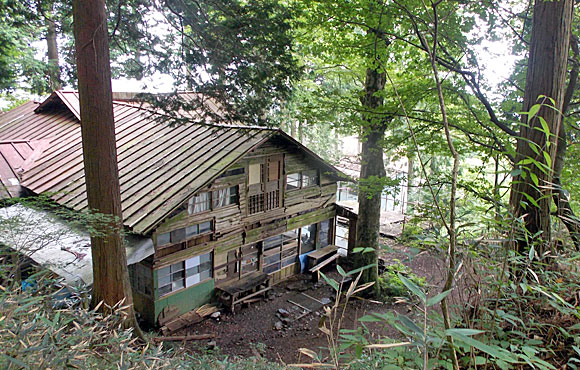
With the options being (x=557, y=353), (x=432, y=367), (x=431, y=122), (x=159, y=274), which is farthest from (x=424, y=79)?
(x=159, y=274)

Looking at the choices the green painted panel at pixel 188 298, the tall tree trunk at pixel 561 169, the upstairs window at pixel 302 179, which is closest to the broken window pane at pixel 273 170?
the upstairs window at pixel 302 179

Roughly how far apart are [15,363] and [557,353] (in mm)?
3027

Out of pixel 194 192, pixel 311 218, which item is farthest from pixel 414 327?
pixel 311 218

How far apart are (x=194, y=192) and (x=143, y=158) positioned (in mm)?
2791

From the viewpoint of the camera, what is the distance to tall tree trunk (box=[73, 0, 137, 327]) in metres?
5.51

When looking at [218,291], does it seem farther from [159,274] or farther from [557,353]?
[557,353]

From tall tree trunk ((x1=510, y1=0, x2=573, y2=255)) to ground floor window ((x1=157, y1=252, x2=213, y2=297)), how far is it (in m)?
8.45

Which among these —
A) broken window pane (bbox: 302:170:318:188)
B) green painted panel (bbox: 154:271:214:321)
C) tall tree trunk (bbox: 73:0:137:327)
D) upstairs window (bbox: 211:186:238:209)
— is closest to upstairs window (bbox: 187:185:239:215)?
upstairs window (bbox: 211:186:238:209)

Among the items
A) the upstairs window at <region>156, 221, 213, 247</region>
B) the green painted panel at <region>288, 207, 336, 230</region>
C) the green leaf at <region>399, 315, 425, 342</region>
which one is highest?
the green leaf at <region>399, 315, 425, 342</region>

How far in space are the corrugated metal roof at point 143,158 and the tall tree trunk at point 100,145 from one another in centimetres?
191

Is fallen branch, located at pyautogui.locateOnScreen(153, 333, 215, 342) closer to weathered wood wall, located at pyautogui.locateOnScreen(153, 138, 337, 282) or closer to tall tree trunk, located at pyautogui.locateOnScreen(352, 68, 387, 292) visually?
weathered wood wall, located at pyautogui.locateOnScreen(153, 138, 337, 282)

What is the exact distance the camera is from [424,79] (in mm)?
6715

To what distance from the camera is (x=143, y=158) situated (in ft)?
35.6

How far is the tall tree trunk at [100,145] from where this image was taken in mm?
5508
